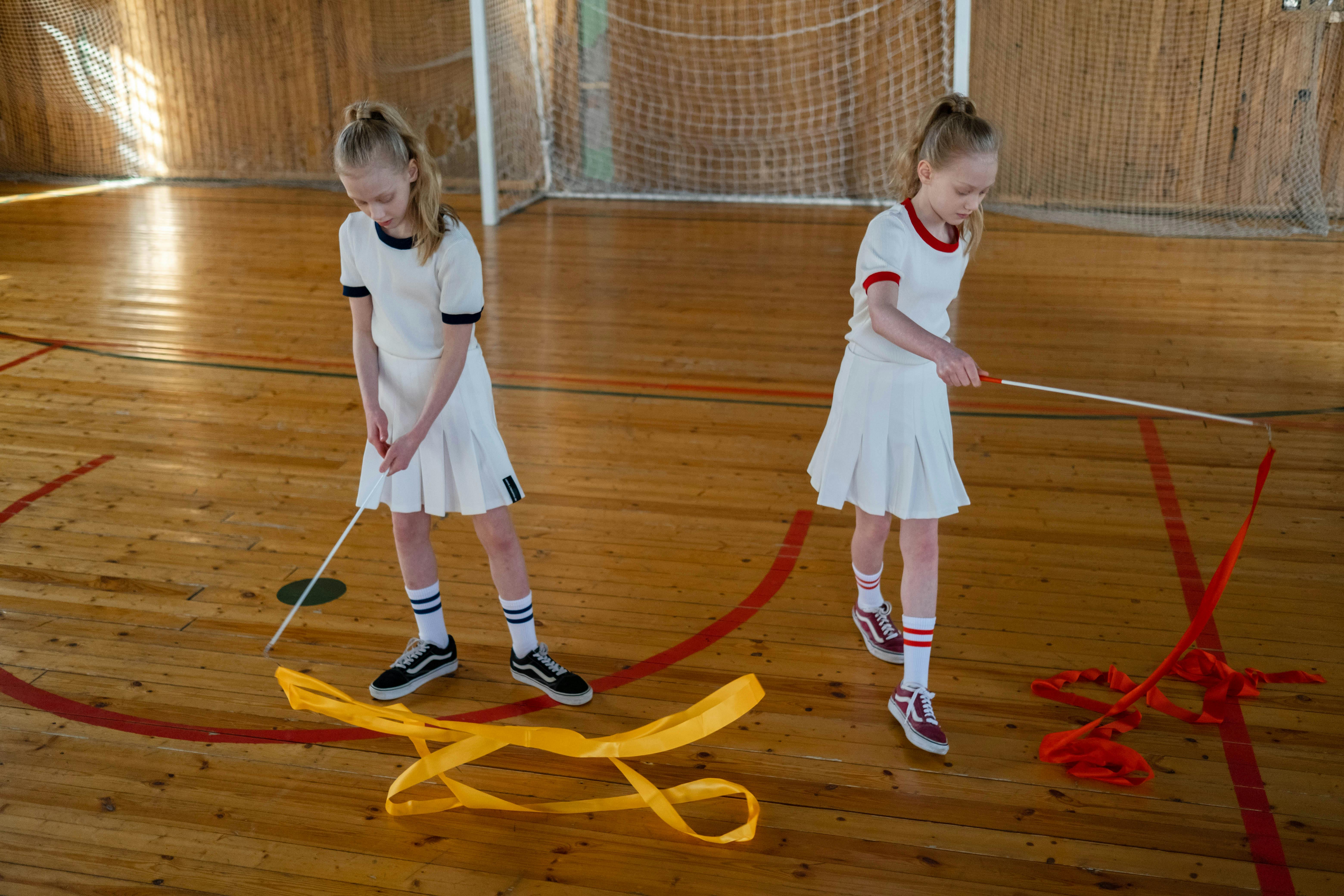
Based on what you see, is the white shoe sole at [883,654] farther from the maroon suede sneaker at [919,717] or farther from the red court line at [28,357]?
the red court line at [28,357]

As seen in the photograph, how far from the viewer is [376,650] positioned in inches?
99.7

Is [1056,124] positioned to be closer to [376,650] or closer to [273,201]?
[273,201]

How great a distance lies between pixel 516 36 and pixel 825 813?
6961 millimetres

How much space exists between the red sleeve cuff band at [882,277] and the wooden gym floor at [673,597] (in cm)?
92

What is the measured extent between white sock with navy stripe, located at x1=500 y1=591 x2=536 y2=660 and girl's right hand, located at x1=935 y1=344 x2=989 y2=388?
1022 mm

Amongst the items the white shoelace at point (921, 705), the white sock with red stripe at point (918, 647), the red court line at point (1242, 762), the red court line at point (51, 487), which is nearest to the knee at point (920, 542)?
the white sock with red stripe at point (918, 647)

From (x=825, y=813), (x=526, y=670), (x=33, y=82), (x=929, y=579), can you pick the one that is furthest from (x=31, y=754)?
(x=33, y=82)

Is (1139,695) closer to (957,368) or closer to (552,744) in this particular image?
(957,368)

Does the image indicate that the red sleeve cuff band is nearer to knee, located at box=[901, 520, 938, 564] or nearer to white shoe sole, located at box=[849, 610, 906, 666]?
knee, located at box=[901, 520, 938, 564]

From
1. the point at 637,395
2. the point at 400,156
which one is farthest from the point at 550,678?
the point at 637,395

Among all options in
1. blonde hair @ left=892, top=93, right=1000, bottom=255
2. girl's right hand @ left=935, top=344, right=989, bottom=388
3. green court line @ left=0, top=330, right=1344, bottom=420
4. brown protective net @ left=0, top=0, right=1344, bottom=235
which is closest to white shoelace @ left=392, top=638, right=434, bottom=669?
girl's right hand @ left=935, top=344, right=989, bottom=388

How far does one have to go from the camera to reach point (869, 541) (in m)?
2.42

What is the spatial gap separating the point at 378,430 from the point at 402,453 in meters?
0.12

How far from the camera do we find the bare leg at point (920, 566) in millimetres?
2137
